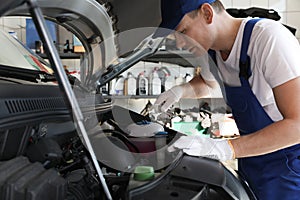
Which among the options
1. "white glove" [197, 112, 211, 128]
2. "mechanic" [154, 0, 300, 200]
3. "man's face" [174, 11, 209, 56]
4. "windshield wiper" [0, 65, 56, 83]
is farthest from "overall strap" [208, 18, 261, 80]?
"white glove" [197, 112, 211, 128]

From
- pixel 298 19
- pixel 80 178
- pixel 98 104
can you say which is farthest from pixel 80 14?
pixel 298 19

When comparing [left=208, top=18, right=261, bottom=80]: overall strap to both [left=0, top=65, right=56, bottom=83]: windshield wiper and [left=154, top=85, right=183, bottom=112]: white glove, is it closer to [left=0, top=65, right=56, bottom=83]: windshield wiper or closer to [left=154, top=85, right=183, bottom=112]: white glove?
[left=154, top=85, right=183, bottom=112]: white glove

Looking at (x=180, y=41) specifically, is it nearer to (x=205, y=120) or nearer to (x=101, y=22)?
(x=101, y=22)

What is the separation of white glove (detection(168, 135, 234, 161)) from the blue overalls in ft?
0.87

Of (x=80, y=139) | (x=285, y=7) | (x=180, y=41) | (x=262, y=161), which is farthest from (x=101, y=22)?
(x=285, y=7)

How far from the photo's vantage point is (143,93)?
3426 millimetres

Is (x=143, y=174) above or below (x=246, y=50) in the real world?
below

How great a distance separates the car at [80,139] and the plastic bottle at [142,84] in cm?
192

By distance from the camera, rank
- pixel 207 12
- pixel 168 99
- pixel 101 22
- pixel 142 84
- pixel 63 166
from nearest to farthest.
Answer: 1. pixel 63 166
2. pixel 207 12
3. pixel 101 22
4. pixel 168 99
5. pixel 142 84

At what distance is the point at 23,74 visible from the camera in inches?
40.5

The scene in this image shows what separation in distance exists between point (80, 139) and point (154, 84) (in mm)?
2427

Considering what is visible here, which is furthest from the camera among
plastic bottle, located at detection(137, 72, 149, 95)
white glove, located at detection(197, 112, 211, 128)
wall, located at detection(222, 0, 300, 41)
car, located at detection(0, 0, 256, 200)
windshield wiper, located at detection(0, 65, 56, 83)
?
wall, located at detection(222, 0, 300, 41)

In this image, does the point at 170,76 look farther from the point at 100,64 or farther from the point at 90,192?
the point at 90,192

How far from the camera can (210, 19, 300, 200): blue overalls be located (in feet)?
4.03
